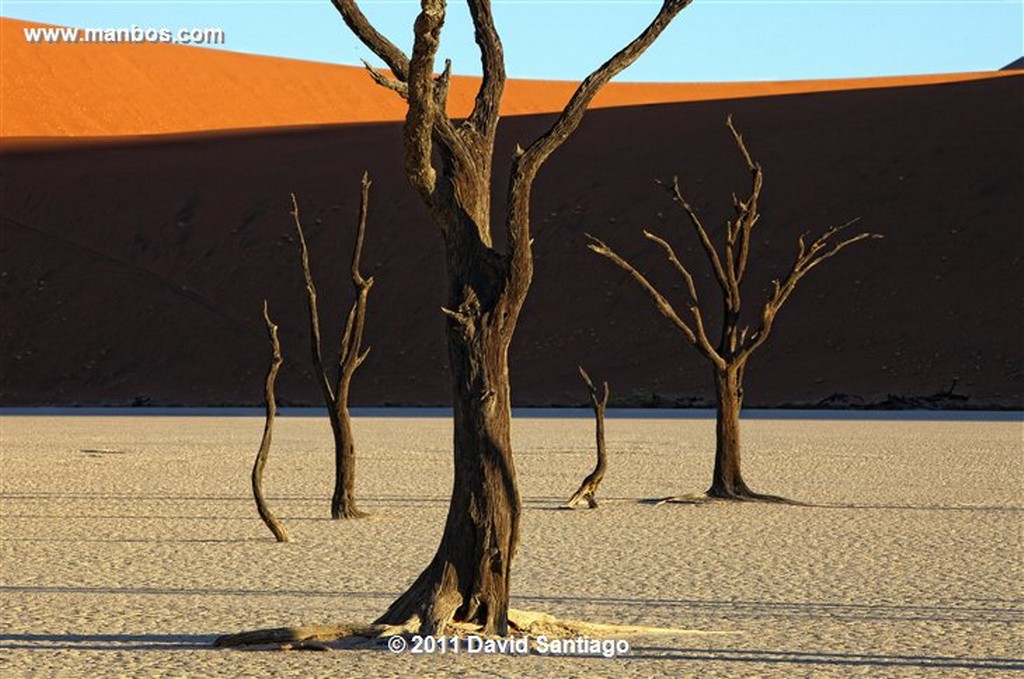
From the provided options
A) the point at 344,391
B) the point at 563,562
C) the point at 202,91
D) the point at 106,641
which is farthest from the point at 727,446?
the point at 202,91

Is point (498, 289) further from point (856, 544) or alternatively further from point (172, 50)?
point (172, 50)

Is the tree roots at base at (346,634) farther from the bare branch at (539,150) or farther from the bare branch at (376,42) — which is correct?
the bare branch at (376,42)

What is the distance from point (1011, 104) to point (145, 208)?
30843 mm

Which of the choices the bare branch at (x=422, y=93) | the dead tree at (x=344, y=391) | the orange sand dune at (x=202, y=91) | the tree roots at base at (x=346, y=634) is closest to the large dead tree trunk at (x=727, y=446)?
the dead tree at (x=344, y=391)

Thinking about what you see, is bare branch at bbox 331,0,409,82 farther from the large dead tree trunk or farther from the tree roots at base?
the large dead tree trunk

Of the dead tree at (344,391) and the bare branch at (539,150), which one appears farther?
the dead tree at (344,391)

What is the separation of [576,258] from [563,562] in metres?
44.5

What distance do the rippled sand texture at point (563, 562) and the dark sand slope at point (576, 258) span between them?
24120 mm

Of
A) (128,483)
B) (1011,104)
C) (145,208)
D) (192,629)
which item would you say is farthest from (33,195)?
(192,629)

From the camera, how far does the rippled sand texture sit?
28.1 feet

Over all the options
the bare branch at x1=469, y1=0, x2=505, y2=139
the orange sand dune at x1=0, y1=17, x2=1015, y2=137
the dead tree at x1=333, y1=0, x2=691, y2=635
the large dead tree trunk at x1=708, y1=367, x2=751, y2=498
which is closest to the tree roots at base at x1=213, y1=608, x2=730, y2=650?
the dead tree at x1=333, y1=0, x2=691, y2=635

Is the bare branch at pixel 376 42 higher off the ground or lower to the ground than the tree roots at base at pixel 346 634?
higher

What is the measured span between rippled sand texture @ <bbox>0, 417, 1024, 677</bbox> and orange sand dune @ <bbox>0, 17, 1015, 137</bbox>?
64.8m

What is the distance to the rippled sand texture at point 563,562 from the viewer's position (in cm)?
856
